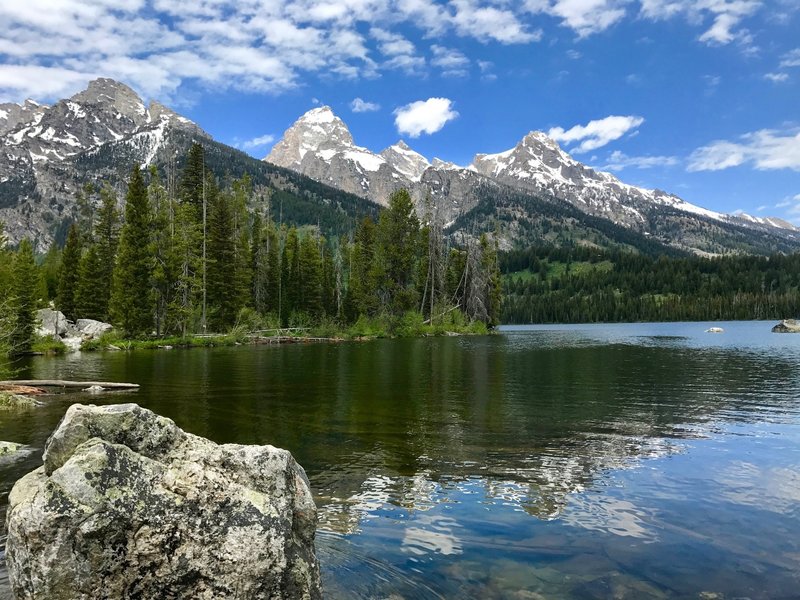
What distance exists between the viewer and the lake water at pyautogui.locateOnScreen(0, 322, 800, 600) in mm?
8188

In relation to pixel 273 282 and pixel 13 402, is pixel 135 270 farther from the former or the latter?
pixel 13 402

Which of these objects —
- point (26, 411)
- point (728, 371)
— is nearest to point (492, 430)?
point (26, 411)

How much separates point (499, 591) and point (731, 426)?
15.9m

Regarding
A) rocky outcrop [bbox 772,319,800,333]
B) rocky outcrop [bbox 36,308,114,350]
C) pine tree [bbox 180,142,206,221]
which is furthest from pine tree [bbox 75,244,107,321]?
rocky outcrop [bbox 772,319,800,333]

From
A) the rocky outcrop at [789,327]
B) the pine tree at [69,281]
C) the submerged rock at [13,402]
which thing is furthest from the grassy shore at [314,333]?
the rocky outcrop at [789,327]

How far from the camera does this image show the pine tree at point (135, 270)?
209 feet

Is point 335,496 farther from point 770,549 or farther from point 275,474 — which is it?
point 770,549

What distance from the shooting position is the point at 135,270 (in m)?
64.6

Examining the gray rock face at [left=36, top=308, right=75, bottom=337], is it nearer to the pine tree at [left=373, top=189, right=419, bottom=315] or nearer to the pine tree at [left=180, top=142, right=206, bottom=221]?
the pine tree at [left=180, top=142, right=206, bottom=221]

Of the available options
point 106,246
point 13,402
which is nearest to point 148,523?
point 13,402

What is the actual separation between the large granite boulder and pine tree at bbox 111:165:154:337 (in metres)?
63.7

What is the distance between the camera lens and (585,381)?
3244cm

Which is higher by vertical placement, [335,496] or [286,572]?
[286,572]

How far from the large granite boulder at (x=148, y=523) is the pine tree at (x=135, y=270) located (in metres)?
63.7
